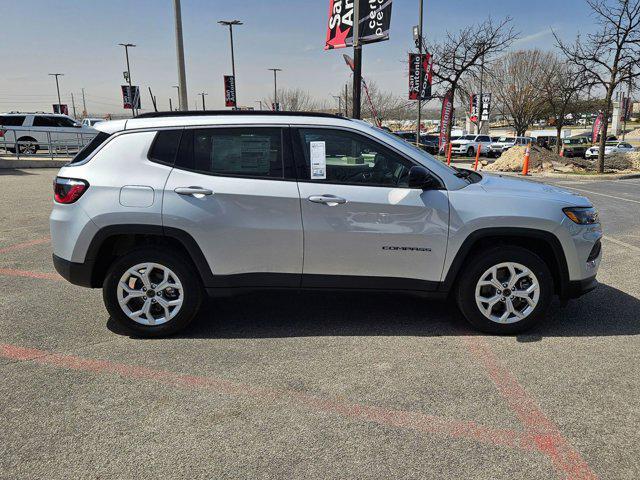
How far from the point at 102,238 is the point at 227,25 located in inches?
1509

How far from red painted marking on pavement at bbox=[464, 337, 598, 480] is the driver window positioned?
1488 mm

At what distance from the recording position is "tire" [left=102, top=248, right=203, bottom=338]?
3879 mm

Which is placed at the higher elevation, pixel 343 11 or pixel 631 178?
pixel 343 11

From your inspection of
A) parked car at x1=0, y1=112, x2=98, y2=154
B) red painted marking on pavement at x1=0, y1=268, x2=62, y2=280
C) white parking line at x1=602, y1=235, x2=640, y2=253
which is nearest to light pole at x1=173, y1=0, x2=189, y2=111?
red painted marking on pavement at x1=0, y1=268, x2=62, y2=280

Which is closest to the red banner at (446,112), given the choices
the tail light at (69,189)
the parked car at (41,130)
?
the parked car at (41,130)

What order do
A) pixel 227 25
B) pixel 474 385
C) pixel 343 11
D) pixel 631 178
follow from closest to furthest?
1. pixel 474 385
2. pixel 343 11
3. pixel 631 178
4. pixel 227 25

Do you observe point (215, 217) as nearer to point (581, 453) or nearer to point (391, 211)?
point (391, 211)

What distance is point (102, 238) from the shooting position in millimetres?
3820

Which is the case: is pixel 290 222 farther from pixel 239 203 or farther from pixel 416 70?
pixel 416 70

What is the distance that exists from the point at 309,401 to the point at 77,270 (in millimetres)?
2150

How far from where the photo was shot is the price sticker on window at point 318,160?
3869 mm

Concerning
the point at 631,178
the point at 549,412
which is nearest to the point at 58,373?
the point at 549,412

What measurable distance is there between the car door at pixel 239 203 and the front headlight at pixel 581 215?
83.9 inches

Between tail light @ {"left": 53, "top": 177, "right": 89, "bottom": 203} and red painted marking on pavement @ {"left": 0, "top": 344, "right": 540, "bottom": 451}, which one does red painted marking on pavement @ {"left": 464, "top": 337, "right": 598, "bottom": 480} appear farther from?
tail light @ {"left": 53, "top": 177, "right": 89, "bottom": 203}
